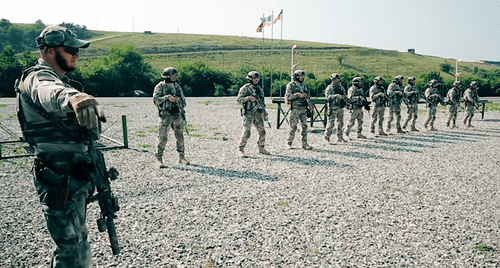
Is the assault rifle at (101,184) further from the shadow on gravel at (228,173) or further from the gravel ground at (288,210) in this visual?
the shadow on gravel at (228,173)

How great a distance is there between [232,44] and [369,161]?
80372mm

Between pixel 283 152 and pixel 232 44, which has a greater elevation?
pixel 232 44

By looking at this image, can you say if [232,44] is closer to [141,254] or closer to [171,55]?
[171,55]

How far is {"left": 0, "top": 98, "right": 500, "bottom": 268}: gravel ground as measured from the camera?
4859 mm

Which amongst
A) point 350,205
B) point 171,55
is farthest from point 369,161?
point 171,55

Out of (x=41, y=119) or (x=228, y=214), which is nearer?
(x=41, y=119)

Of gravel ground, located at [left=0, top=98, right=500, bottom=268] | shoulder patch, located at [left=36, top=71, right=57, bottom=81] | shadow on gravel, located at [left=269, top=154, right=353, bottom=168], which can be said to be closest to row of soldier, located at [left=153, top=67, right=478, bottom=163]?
shadow on gravel, located at [left=269, top=154, right=353, bottom=168]

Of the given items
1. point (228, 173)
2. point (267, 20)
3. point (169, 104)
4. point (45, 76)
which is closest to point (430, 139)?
point (228, 173)

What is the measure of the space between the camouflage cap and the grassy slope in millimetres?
59745

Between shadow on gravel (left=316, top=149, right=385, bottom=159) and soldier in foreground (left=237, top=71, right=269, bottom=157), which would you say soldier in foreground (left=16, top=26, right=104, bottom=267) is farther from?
shadow on gravel (left=316, top=149, right=385, bottom=159)

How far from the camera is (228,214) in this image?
20.8ft

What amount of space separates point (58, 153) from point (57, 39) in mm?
932

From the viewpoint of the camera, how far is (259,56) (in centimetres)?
7706

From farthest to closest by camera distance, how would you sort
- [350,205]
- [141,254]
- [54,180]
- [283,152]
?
[283,152], [350,205], [141,254], [54,180]
